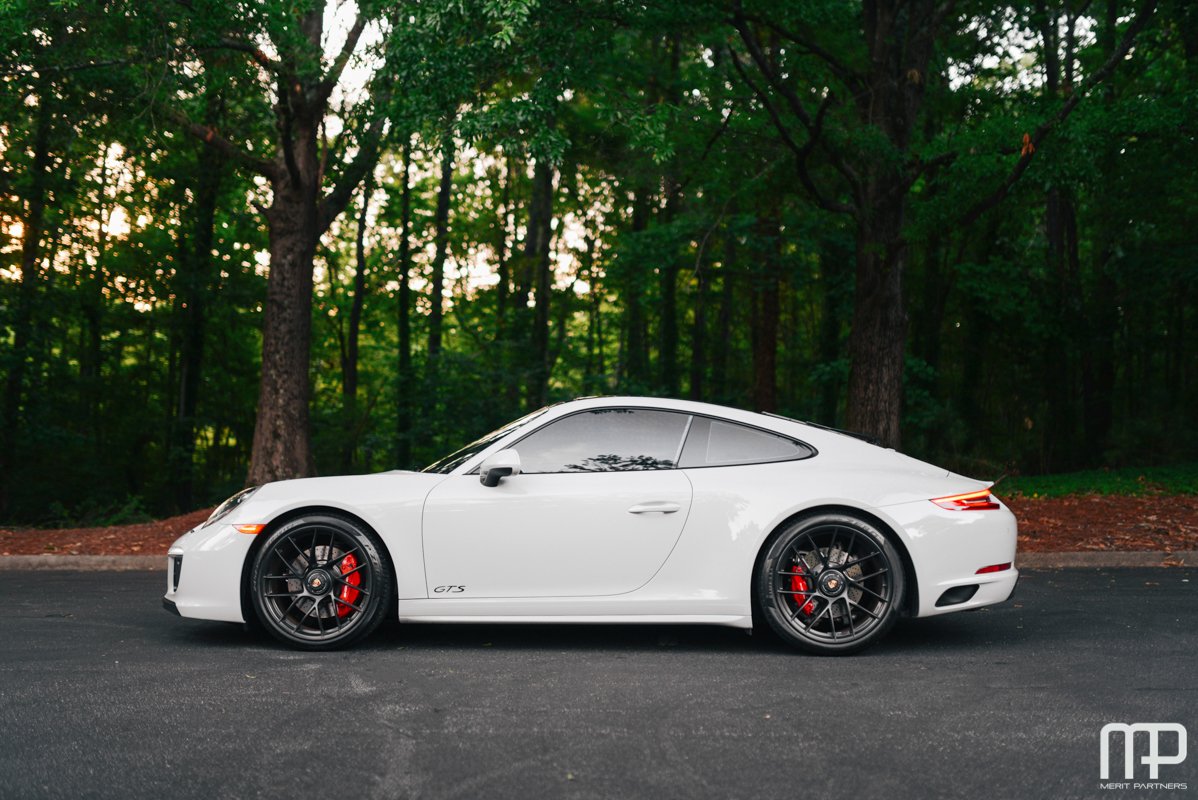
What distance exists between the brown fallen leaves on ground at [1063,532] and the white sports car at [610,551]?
452 centimetres

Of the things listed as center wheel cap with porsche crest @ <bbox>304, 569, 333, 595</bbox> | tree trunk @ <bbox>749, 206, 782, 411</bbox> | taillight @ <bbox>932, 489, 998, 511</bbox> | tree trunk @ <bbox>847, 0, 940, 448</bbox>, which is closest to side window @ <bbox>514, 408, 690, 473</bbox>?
center wheel cap with porsche crest @ <bbox>304, 569, 333, 595</bbox>

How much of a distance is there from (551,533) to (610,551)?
323mm

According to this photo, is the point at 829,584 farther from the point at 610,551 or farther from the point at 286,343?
the point at 286,343

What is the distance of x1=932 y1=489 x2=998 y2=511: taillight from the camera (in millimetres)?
5430

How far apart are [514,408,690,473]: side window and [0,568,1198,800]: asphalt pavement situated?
3.32 ft

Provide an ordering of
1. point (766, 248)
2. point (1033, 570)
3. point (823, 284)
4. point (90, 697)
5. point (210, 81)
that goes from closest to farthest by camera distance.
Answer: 1. point (90, 697)
2. point (1033, 570)
3. point (210, 81)
4. point (766, 248)
5. point (823, 284)

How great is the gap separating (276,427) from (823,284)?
49.7ft

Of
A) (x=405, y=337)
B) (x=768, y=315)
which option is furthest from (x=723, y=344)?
(x=405, y=337)

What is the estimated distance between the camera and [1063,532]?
10258 mm

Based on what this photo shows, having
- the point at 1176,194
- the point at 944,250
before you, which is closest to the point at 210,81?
the point at 1176,194

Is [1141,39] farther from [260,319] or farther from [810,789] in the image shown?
[260,319]

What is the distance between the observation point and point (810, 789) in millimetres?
3326

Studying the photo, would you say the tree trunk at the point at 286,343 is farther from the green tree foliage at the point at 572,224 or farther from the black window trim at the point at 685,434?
the black window trim at the point at 685,434

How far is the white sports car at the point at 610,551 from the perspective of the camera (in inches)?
211
